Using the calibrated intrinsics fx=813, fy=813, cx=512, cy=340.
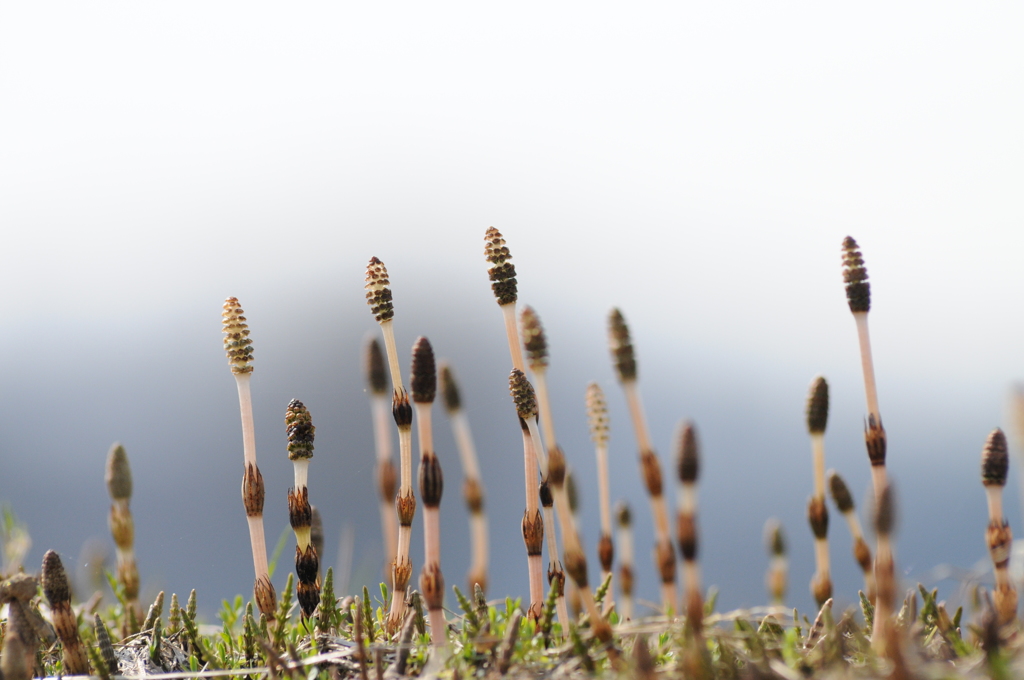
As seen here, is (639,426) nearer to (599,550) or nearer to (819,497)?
(819,497)

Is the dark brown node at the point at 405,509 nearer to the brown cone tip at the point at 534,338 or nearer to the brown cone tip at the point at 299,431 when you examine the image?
the brown cone tip at the point at 299,431

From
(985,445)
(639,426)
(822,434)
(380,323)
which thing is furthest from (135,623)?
(985,445)

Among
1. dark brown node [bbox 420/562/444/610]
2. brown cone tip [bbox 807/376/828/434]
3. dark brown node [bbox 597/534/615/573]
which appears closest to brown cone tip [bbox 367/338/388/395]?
dark brown node [bbox 420/562/444/610]

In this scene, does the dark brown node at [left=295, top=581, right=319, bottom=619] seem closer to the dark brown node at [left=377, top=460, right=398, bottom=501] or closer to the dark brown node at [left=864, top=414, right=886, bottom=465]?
the dark brown node at [left=377, top=460, right=398, bottom=501]

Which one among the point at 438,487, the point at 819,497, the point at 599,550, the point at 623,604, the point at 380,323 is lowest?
the point at 623,604

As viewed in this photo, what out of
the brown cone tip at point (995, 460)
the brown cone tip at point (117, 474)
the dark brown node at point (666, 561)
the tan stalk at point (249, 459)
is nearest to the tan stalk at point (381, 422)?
the tan stalk at point (249, 459)

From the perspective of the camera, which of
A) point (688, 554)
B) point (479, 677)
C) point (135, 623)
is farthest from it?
point (135, 623)

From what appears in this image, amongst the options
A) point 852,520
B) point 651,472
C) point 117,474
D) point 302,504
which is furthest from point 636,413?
point 117,474
